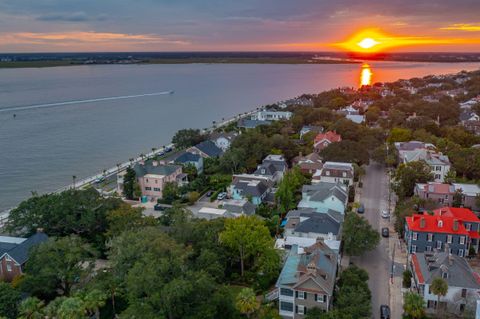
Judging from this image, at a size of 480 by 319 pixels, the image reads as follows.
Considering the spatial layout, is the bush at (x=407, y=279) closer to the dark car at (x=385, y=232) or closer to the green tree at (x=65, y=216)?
the dark car at (x=385, y=232)

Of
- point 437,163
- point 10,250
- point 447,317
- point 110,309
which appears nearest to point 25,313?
point 110,309

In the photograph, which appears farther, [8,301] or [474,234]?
[474,234]

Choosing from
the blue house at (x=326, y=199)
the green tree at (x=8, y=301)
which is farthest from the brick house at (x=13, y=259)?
the blue house at (x=326, y=199)

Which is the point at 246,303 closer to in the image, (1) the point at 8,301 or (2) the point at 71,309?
(2) the point at 71,309

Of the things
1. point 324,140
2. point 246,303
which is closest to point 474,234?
point 246,303

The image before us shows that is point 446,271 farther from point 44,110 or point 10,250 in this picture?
point 44,110

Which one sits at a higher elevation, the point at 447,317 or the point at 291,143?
the point at 291,143

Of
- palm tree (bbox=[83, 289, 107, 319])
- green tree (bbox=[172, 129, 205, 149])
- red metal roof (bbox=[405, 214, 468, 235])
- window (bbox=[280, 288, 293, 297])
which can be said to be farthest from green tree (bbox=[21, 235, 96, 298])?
green tree (bbox=[172, 129, 205, 149])
